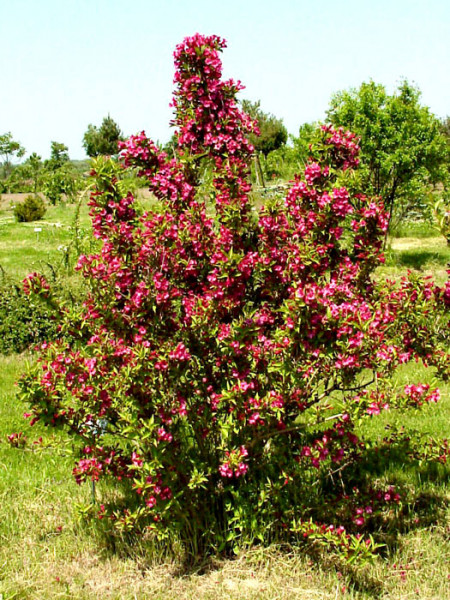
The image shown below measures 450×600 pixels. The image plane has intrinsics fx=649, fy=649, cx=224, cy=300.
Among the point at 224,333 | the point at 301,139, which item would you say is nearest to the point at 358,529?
the point at 224,333

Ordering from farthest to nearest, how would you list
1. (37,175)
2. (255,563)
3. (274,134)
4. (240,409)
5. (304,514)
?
1. (37,175)
2. (274,134)
3. (304,514)
4. (255,563)
5. (240,409)

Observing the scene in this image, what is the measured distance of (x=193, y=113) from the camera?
2781 millimetres

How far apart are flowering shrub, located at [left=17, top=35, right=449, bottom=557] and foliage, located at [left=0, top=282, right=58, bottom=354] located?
350 cm

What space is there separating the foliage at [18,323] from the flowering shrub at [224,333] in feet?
11.5

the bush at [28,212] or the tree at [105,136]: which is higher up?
the tree at [105,136]

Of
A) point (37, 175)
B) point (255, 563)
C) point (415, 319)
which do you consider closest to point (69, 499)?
point (255, 563)

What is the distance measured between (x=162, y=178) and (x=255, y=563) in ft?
5.41

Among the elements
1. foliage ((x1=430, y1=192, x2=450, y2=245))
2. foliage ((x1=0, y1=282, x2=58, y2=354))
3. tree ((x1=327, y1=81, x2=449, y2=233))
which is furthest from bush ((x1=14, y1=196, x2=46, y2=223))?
foliage ((x1=430, y1=192, x2=450, y2=245))

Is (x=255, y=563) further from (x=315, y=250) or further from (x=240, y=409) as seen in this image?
(x=315, y=250)

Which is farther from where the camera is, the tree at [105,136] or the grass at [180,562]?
the tree at [105,136]

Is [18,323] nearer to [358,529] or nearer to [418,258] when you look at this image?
[358,529]

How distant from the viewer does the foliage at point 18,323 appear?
6062mm

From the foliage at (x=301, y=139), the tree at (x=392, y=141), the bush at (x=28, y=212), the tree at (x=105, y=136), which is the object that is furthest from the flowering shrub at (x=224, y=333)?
the tree at (x=105, y=136)

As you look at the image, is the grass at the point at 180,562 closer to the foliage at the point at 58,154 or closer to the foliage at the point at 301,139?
the foliage at the point at 301,139
